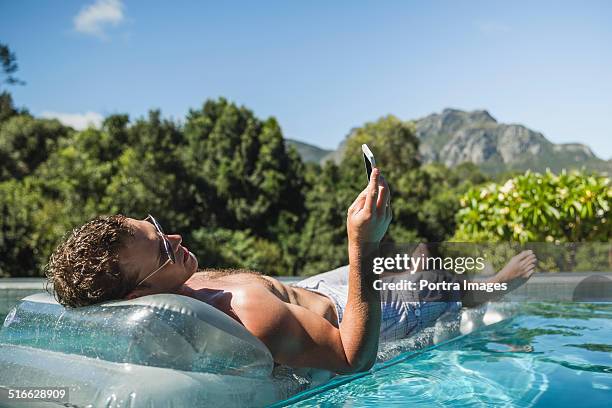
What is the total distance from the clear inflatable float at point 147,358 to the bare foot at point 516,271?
4.64 ft

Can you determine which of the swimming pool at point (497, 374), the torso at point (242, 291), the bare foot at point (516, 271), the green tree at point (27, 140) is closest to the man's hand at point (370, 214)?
the torso at point (242, 291)

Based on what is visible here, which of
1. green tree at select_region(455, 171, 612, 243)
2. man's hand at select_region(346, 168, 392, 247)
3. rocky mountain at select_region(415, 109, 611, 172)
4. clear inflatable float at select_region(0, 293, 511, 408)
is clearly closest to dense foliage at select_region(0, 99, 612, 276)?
green tree at select_region(455, 171, 612, 243)

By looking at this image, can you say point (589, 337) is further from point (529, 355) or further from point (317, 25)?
point (317, 25)

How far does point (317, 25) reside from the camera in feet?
70.2

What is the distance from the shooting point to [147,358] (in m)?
1.67

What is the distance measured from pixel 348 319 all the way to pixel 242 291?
397 mm

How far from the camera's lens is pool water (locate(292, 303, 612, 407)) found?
1.90 meters

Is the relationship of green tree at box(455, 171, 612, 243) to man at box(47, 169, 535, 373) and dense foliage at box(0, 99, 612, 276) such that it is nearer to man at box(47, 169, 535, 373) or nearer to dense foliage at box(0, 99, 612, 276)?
dense foliage at box(0, 99, 612, 276)

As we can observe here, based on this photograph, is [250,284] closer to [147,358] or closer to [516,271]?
[147,358]

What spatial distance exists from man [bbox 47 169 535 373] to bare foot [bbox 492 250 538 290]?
1103mm

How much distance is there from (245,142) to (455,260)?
1846 centimetres

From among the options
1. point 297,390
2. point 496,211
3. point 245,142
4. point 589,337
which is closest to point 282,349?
point 297,390

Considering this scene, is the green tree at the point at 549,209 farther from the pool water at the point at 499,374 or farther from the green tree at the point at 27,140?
the green tree at the point at 27,140

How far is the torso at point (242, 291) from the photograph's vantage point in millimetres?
1956
